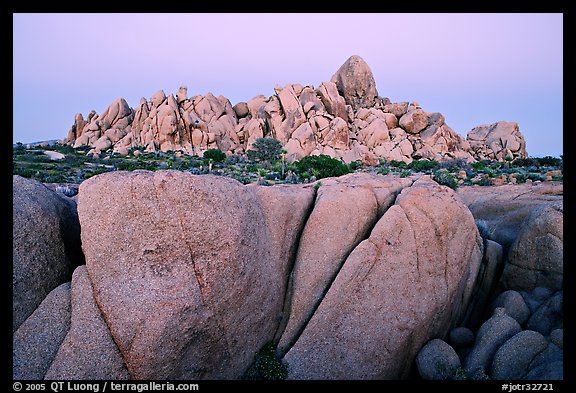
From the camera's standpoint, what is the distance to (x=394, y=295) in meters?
8.98

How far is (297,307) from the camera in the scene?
9.02 m

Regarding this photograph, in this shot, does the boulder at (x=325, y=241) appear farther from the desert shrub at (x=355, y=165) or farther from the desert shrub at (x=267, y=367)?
the desert shrub at (x=355, y=165)

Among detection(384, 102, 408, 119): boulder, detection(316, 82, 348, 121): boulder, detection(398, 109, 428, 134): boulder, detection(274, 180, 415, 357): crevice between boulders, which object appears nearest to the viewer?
detection(274, 180, 415, 357): crevice between boulders

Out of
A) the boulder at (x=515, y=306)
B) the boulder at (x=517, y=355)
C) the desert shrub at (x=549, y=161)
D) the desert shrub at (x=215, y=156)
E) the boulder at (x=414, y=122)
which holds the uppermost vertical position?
the boulder at (x=414, y=122)

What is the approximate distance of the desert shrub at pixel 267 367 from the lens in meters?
8.04

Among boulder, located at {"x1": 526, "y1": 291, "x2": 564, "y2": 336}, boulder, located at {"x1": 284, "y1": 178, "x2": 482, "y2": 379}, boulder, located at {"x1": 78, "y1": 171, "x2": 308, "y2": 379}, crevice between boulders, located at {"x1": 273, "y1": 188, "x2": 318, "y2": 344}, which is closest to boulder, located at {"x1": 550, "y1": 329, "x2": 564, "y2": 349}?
boulder, located at {"x1": 526, "y1": 291, "x2": 564, "y2": 336}

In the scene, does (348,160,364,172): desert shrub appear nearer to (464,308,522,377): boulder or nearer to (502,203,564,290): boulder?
(502,203,564,290): boulder

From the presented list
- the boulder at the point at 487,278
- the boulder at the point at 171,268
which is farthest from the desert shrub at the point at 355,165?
the boulder at the point at 171,268

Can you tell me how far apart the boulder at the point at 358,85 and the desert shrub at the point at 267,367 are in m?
89.9

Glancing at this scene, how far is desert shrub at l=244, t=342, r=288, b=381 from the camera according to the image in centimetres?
804

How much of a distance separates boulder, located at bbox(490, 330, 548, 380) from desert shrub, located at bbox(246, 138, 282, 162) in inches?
2592

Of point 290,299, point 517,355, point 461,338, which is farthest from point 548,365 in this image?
point 290,299
